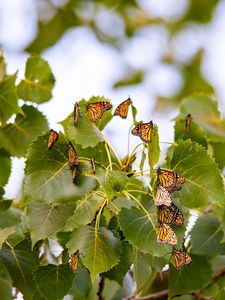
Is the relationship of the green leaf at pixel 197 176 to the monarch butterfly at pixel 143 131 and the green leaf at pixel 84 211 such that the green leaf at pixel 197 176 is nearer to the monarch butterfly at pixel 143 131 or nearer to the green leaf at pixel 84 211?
the monarch butterfly at pixel 143 131

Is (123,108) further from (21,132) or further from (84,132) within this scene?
(21,132)

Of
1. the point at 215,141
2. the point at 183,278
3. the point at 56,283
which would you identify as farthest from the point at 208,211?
the point at 56,283

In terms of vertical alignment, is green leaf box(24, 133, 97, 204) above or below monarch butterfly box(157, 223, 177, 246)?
above

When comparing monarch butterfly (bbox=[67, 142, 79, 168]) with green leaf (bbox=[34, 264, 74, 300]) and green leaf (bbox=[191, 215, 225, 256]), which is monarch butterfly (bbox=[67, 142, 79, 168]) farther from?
green leaf (bbox=[191, 215, 225, 256])

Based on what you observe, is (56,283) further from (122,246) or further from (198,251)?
(198,251)

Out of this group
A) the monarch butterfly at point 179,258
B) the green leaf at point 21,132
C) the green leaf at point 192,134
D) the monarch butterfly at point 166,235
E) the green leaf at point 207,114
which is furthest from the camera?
the green leaf at point 207,114

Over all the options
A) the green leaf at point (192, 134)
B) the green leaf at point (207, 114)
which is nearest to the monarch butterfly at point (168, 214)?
the green leaf at point (192, 134)

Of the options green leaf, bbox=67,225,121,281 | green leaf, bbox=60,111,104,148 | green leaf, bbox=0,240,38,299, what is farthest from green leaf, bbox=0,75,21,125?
green leaf, bbox=67,225,121,281
